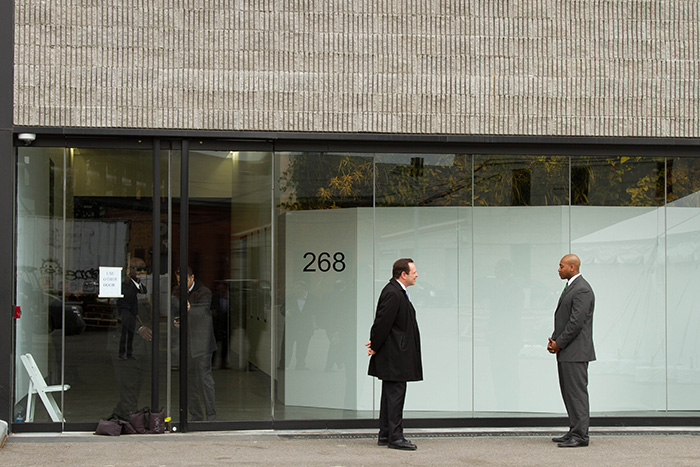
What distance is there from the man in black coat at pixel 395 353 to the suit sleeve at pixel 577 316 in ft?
4.85

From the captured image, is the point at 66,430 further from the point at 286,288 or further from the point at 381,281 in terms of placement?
the point at 381,281

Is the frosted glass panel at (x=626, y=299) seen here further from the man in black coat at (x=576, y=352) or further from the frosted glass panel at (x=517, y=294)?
the man in black coat at (x=576, y=352)

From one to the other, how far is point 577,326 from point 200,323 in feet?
12.9

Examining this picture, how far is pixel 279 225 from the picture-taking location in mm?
9195

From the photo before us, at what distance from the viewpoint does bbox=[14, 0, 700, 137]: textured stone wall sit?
8.60 meters

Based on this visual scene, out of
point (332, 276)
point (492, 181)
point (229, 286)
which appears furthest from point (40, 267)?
point (492, 181)

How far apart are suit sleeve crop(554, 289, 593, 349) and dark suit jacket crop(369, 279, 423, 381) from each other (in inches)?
58.3

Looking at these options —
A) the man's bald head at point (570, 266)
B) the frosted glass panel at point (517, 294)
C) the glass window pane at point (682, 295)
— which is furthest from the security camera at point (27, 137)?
the glass window pane at point (682, 295)

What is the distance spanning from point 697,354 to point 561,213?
2350mm

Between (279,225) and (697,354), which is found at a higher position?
(279,225)

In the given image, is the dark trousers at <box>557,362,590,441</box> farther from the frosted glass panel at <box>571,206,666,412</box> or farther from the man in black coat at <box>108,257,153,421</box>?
the man in black coat at <box>108,257,153,421</box>

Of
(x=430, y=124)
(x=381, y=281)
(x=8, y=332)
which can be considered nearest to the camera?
(x=8, y=332)

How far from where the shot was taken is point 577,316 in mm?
8109

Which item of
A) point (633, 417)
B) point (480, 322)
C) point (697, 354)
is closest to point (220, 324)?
point (480, 322)
